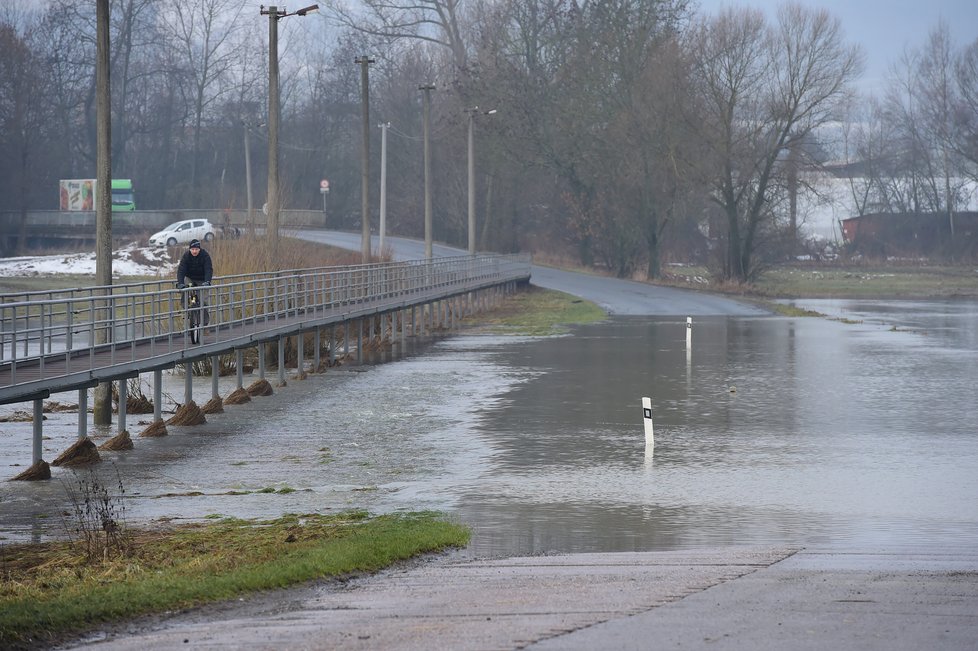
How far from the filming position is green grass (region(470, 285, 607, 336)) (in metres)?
50.3

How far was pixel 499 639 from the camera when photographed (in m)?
9.17

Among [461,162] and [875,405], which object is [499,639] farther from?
[461,162]

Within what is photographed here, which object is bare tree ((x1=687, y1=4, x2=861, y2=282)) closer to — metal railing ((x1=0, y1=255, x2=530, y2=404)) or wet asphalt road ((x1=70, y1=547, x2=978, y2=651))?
metal railing ((x1=0, y1=255, x2=530, y2=404))

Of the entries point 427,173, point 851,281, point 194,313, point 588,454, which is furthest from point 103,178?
point 851,281

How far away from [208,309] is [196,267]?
2.20 meters

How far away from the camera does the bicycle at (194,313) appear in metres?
24.8

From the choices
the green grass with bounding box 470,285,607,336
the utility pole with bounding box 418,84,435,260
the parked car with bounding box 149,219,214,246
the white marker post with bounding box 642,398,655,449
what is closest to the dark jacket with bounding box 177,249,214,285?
the white marker post with bounding box 642,398,655,449

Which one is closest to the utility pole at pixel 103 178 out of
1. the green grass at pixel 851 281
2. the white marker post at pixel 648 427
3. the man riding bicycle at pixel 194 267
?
the man riding bicycle at pixel 194 267

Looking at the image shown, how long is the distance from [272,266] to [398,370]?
5.48 meters

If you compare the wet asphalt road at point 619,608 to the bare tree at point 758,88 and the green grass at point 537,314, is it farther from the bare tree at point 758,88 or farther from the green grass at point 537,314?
the bare tree at point 758,88

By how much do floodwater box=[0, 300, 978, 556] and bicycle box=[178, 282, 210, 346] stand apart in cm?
157

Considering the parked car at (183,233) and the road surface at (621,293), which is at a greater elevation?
the parked car at (183,233)

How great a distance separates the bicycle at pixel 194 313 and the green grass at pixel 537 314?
2214cm

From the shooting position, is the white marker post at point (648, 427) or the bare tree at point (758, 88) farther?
the bare tree at point (758, 88)
